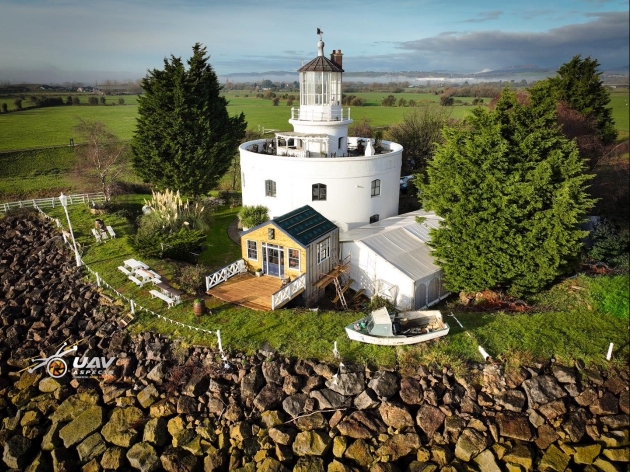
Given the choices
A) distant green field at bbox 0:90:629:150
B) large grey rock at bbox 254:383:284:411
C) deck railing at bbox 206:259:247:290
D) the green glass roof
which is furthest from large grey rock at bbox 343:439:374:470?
distant green field at bbox 0:90:629:150

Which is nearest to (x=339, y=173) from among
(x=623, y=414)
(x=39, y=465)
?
(x=623, y=414)

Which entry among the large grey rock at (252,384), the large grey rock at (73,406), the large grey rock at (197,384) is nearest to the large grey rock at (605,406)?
the large grey rock at (252,384)

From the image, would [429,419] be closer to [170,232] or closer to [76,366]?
[76,366]

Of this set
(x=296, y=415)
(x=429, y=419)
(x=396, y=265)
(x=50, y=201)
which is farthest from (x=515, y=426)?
(x=50, y=201)

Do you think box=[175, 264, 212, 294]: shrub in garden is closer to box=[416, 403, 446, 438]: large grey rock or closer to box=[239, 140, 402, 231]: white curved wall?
box=[239, 140, 402, 231]: white curved wall

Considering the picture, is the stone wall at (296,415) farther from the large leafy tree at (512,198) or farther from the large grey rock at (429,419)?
the large leafy tree at (512,198)

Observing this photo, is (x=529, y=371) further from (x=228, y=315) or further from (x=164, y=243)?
(x=164, y=243)
